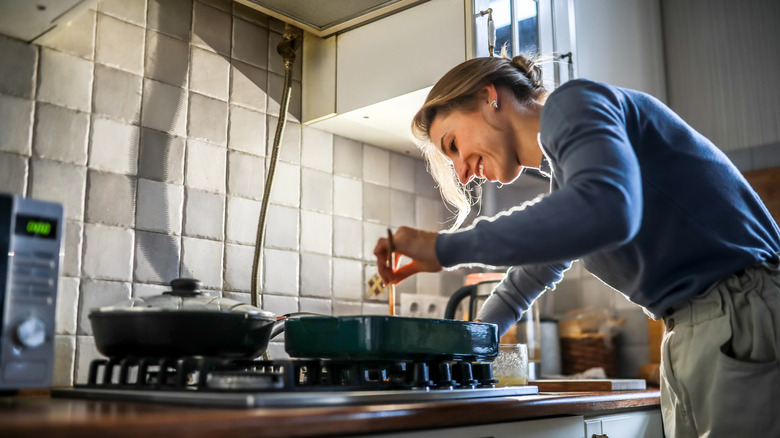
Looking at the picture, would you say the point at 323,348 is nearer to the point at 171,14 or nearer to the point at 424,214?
the point at 171,14

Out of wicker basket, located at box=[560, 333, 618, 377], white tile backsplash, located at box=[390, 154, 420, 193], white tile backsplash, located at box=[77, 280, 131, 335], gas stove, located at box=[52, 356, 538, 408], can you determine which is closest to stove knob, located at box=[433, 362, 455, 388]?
gas stove, located at box=[52, 356, 538, 408]

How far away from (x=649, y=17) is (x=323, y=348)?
1755mm

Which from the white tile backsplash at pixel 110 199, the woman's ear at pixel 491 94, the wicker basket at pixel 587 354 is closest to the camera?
the woman's ear at pixel 491 94

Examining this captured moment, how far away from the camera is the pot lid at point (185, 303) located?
983 mm

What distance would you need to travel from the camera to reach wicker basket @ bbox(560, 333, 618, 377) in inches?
80.4

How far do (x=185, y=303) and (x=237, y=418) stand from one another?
459mm

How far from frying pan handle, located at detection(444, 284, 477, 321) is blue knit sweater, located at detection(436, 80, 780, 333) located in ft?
1.75

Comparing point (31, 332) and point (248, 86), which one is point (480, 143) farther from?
point (31, 332)

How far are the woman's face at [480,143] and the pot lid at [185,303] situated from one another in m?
0.46

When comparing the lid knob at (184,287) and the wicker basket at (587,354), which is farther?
the wicker basket at (587,354)

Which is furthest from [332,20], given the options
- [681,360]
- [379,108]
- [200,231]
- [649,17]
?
[649,17]

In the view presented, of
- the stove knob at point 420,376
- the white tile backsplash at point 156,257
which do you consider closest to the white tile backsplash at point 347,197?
the white tile backsplash at point 156,257

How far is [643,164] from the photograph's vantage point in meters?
1.04

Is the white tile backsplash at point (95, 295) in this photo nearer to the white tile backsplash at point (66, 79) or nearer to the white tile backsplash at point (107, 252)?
the white tile backsplash at point (107, 252)
